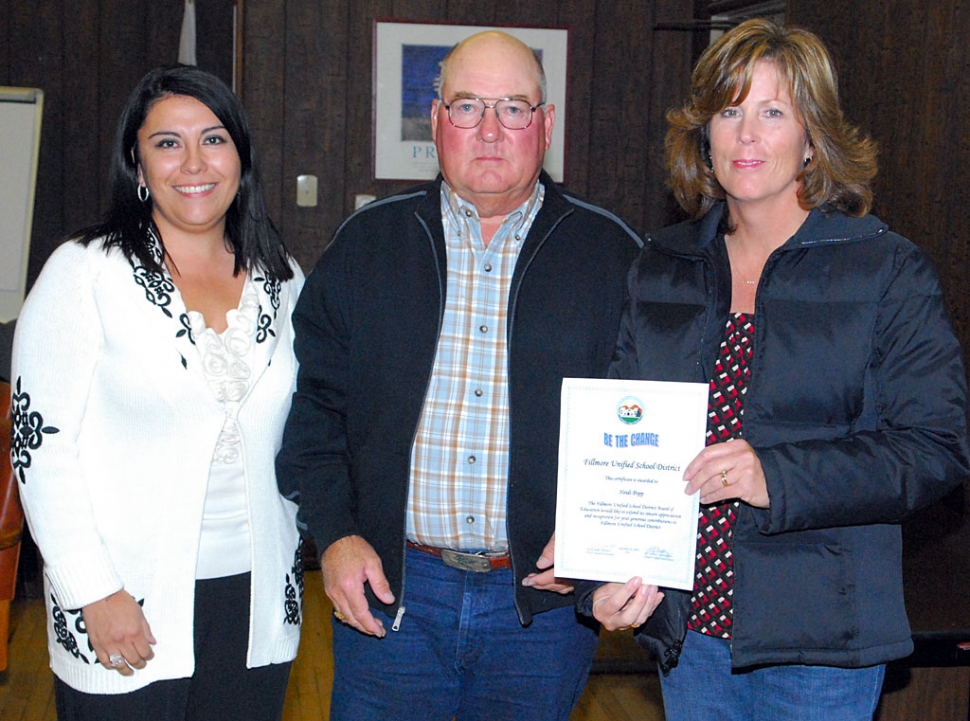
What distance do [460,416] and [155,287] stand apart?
600 millimetres

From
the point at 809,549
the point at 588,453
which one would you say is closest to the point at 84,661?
the point at 588,453

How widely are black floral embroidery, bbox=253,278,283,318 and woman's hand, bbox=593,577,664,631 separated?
846 mm

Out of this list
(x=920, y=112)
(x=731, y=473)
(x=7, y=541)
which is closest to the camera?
(x=731, y=473)

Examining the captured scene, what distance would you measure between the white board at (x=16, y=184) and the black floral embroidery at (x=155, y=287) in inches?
109

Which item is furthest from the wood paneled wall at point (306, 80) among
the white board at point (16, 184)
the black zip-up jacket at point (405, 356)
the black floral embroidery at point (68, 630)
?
the black floral embroidery at point (68, 630)

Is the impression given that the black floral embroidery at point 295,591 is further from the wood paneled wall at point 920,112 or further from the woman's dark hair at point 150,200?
the wood paneled wall at point 920,112

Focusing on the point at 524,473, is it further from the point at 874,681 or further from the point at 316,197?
the point at 316,197

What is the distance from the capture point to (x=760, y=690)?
1.71m

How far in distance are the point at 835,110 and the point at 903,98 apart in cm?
Result: 165

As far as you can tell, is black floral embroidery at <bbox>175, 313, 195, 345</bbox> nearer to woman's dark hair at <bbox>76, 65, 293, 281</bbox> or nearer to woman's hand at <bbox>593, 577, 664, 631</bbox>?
woman's dark hair at <bbox>76, 65, 293, 281</bbox>

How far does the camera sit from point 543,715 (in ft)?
6.47

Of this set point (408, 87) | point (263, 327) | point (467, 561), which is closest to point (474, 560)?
point (467, 561)

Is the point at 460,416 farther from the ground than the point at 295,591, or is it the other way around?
the point at 460,416

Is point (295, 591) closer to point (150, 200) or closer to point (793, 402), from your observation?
point (150, 200)
